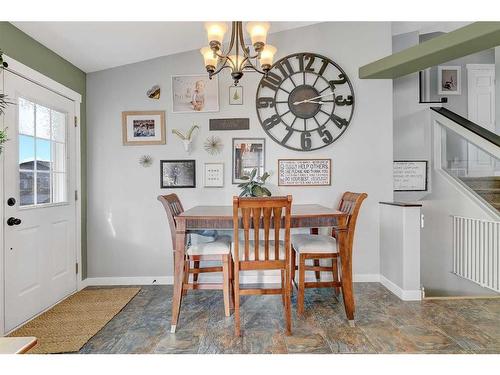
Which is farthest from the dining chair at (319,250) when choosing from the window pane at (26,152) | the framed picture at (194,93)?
the window pane at (26,152)

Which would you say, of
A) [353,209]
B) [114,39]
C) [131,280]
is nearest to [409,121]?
[353,209]

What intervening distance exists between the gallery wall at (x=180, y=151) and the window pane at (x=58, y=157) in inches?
15.1

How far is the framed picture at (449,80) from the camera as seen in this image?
458cm

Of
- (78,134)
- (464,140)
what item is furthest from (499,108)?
(78,134)

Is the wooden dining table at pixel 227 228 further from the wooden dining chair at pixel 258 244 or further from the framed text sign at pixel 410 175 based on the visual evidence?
→ the framed text sign at pixel 410 175

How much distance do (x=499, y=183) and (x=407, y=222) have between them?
1.43 m

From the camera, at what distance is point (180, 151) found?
3471 mm

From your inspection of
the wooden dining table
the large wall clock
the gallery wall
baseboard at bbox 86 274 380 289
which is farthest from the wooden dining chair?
the large wall clock

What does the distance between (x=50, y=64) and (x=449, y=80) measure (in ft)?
16.5

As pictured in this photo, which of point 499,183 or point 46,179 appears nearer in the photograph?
point 46,179

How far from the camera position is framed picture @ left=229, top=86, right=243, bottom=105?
11.4 feet

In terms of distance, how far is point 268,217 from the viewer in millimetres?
2273

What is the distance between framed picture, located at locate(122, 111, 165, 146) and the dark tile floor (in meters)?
1.64
